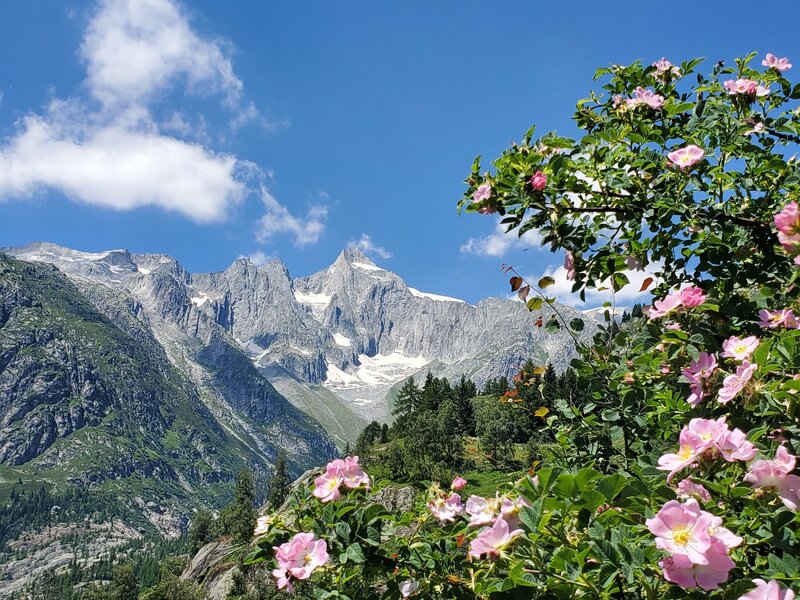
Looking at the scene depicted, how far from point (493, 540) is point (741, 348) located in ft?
5.22

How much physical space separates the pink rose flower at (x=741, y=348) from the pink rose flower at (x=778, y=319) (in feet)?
1.65

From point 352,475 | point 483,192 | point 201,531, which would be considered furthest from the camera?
point 201,531

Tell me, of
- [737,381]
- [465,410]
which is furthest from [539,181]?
[465,410]

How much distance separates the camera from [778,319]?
2.86 metres

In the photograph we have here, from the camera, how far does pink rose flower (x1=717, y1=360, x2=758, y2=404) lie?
218cm

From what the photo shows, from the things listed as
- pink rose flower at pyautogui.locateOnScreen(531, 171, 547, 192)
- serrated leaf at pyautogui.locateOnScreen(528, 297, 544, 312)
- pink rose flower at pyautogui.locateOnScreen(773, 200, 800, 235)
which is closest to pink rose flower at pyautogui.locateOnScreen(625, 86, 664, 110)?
pink rose flower at pyautogui.locateOnScreen(531, 171, 547, 192)

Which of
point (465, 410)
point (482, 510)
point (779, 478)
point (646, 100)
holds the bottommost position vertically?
point (482, 510)

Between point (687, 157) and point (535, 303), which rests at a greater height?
point (687, 157)

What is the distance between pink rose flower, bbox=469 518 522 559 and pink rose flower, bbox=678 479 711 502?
0.69 meters

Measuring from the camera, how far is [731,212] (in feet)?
11.7

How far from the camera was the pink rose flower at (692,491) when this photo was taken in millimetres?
1967

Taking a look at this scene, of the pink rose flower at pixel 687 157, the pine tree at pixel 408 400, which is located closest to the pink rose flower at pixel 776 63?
the pink rose flower at pixel 687 157

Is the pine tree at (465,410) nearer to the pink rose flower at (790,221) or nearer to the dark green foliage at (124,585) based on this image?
the dark green foliage at (124,585)

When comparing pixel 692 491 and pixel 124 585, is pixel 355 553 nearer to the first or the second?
pixel 692 491
